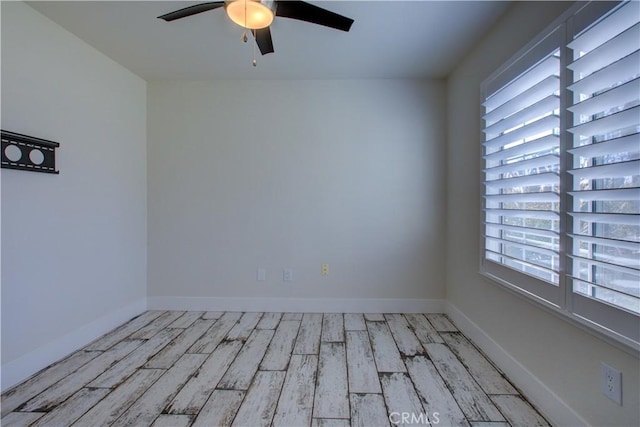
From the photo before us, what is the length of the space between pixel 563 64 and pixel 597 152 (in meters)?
0.52

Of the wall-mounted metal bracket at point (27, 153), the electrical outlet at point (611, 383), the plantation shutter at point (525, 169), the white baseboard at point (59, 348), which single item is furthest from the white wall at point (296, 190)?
the electrical outlet at point (611, 383)

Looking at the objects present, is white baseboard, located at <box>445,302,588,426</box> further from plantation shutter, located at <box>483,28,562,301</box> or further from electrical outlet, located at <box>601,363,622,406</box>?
plantation shutter, located at <box>483,28,562,301</box>

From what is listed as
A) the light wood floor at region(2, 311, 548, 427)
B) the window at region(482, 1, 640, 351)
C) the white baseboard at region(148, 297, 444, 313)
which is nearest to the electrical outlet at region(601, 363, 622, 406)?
the window at region(482, 1, 640, 351)

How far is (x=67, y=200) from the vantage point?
2.12 m

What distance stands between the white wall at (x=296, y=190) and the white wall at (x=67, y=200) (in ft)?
0.97

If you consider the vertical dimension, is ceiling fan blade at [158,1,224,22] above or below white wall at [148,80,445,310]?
above

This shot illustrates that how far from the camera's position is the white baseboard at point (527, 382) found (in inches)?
54.1

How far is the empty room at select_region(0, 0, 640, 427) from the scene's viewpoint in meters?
1.33

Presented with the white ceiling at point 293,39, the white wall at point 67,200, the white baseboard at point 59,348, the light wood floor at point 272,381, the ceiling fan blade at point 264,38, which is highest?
the white ceiling at point 293,39

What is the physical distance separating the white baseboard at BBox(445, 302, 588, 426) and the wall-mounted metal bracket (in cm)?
345

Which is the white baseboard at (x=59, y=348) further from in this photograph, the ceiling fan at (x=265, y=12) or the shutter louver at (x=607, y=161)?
the shutter louver at (x=607, y=161)

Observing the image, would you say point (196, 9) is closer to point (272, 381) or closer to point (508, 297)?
point (272, 381)

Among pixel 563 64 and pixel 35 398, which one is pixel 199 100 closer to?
pixel 35 398

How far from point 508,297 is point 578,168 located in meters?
0.97
